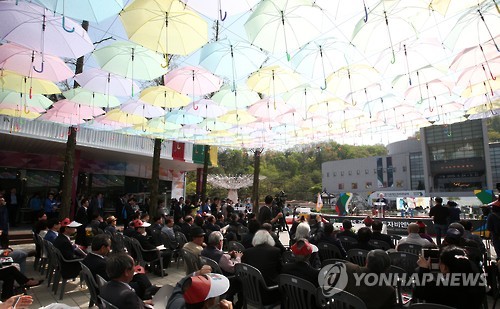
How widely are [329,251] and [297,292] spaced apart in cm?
242

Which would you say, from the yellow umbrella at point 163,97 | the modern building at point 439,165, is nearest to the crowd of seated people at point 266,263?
the yellow umbrella at point 163,97

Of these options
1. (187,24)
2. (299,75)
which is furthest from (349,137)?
(187,24)

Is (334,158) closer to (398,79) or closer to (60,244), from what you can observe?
(398,79)

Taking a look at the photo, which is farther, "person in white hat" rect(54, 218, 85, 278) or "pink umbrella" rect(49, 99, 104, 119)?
"pink umbrella" rect(49, 99, 104, 119)

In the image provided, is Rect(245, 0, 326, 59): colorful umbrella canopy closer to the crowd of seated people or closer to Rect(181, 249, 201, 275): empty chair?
the crowd of seated people

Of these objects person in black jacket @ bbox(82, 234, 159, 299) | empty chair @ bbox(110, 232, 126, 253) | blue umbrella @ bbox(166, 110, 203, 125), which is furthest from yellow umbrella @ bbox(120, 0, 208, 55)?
blue umbrella @ bbox(166, 110, 203, 125)

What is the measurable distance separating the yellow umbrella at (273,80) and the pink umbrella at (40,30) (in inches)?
166

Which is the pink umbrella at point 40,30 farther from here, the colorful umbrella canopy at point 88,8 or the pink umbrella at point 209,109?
the pink umbrella at point 209,109

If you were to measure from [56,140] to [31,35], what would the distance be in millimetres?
9573

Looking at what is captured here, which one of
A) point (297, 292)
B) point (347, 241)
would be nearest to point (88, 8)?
point (297, 292)

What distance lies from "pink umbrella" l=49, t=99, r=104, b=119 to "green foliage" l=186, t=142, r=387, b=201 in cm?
3300

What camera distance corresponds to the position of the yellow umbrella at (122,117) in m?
11.3
